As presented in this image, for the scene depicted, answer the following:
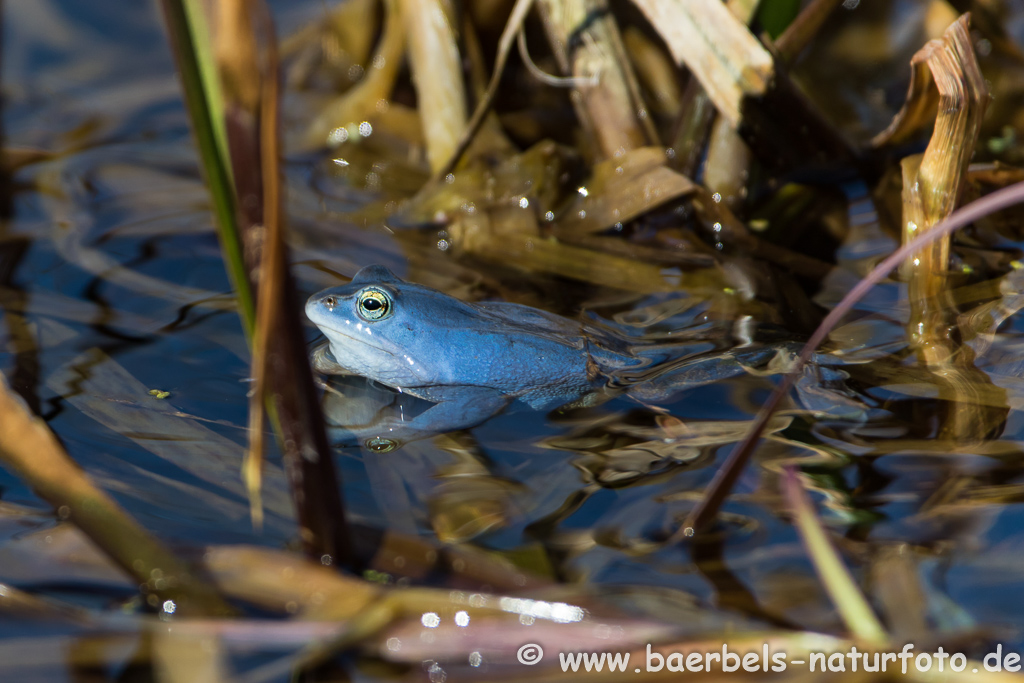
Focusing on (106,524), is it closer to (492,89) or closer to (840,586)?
(840,586)

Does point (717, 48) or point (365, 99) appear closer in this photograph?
point (717, 48)

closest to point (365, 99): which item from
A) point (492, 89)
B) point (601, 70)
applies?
point (492, 89)

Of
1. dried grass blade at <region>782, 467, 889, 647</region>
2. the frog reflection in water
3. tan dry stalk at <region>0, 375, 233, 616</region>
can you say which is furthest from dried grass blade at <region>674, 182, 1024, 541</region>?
tan dry stalk at <region>0, 375, 233, 616</region>

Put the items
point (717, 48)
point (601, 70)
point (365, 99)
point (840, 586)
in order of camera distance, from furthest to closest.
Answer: point (365, 99) → point (601, 70) → point (717, 48) → point (840, 586)

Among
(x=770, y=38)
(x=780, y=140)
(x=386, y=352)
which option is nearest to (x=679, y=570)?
(x=386, y=352)

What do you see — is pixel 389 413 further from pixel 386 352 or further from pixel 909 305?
pixel 909 305

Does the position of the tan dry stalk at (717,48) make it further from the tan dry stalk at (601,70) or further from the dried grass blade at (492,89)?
the dried grass blade at (492,89)
